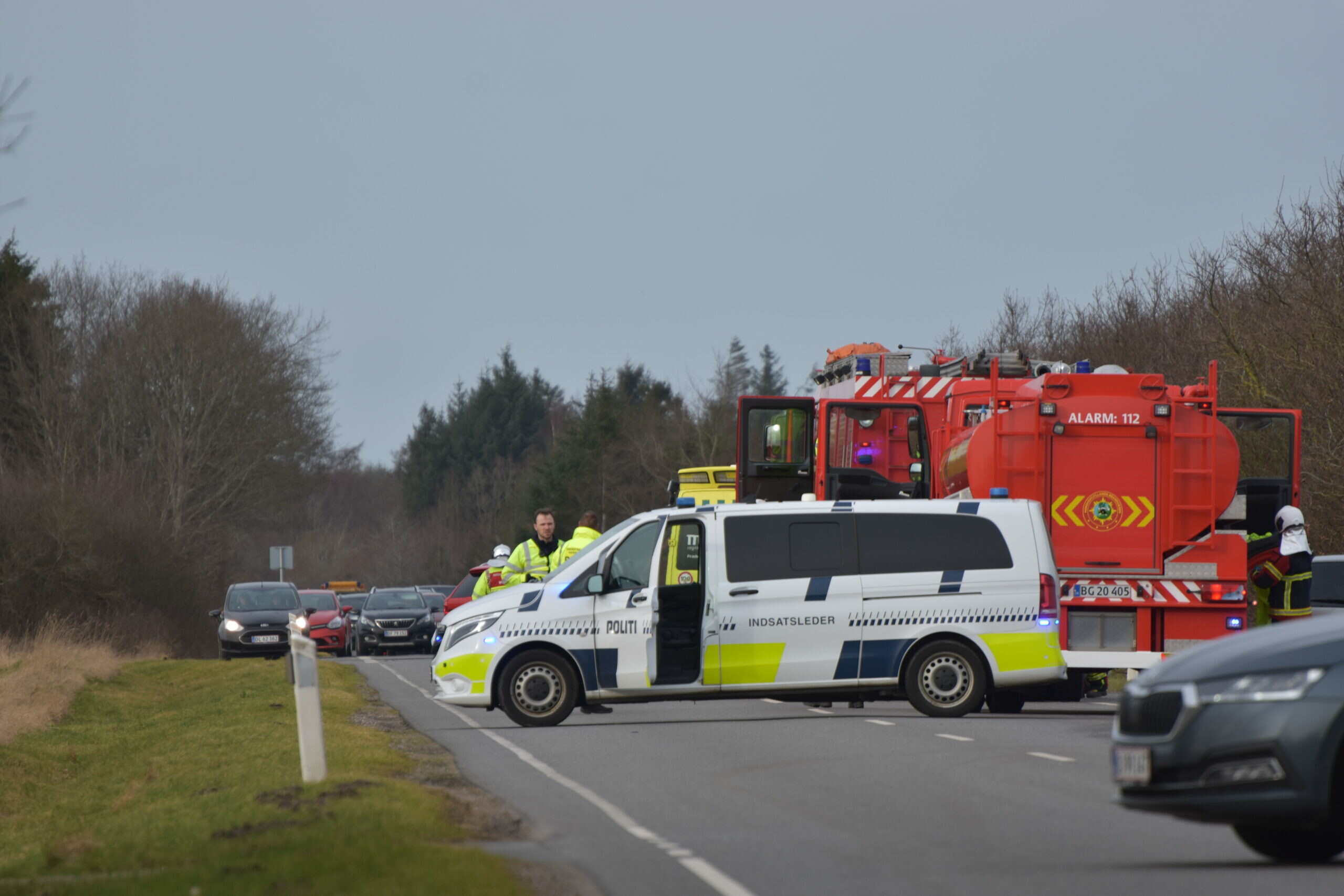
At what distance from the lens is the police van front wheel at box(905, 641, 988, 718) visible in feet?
53.4

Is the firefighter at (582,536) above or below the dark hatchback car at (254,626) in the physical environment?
above

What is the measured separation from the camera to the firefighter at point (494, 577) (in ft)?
61.1

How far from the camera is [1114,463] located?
17.1 m

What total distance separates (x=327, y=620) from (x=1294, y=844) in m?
33.8

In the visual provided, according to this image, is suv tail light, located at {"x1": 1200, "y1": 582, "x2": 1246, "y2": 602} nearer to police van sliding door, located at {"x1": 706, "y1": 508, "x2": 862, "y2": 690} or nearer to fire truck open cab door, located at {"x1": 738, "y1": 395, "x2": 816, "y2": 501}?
police van sliding door, located at {"x1": 706, "y1": 508, "x2": 862, "y2": 690}

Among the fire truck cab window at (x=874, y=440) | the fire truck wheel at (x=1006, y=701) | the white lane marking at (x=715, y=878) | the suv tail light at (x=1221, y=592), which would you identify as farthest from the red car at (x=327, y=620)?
the white lane marking at (x=715, y=878)

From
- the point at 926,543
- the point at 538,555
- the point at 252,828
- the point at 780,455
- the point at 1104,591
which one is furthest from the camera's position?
the point at 780,455

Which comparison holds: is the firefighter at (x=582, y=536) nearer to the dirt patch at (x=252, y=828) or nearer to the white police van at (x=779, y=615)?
the white police van at (x=779, y=615)

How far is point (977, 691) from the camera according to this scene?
16297mm

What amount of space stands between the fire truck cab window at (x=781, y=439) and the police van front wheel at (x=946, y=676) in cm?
522

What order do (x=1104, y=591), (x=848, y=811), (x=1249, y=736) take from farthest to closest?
1. (x=1104, y=591)
2. (x=848, y=811)
3. (x=1249, y=736)

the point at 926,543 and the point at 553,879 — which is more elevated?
the point at 926,543

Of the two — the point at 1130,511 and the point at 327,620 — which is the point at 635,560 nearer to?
the point at 1130,511

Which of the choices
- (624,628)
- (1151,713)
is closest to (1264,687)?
(1151,713)
